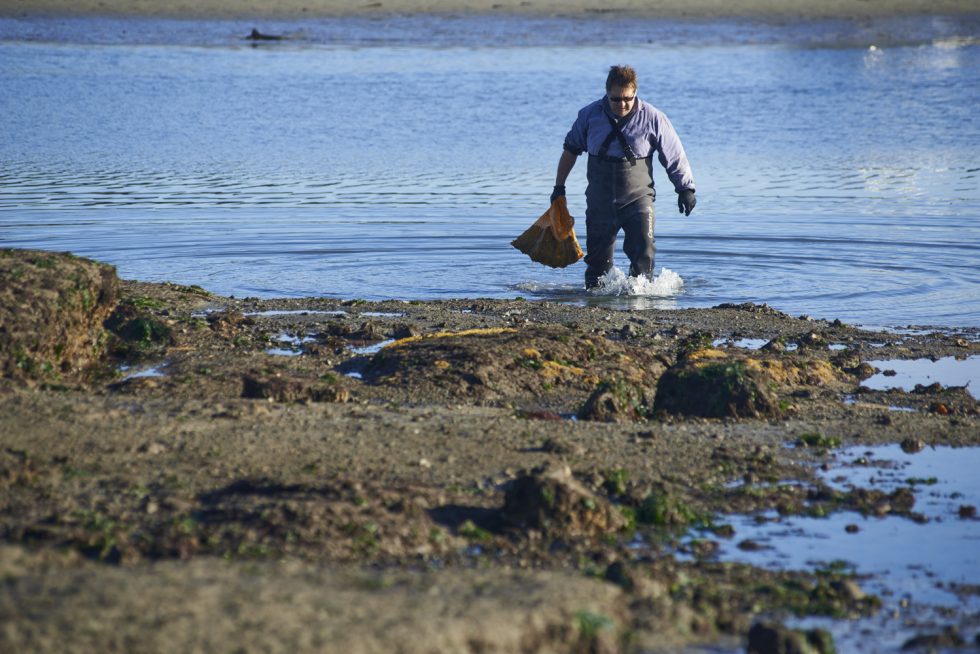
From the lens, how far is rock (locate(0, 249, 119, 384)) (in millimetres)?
7250

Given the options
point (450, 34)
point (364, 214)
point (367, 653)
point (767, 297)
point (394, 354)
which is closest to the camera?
point (367, 653)

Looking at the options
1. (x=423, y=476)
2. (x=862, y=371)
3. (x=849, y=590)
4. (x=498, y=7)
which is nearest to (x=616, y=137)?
(x=862, y=371)

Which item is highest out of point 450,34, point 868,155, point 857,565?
point 450,34

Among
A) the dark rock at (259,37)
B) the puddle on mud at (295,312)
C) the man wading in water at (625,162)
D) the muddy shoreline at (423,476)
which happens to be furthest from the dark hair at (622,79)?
the dark rock at (259,37)

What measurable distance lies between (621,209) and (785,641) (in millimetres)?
6851

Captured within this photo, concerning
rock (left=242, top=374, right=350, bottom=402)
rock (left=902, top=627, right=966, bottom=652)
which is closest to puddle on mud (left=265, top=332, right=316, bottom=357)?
rock (left=242, top=374, right=350, bottom=402)

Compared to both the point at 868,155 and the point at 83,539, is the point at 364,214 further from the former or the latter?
the point at 83,539

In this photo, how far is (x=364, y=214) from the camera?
15.1 meters

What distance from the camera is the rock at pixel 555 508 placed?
5156 mm

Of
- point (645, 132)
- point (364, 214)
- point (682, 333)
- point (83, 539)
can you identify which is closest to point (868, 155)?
point (364, 214)

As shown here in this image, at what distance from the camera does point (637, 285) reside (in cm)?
1108

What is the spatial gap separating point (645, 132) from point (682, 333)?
2027 mm

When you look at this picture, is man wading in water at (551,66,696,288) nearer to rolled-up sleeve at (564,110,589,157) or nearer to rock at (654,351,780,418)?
rolled-up sleeve at (564,110,589,157)

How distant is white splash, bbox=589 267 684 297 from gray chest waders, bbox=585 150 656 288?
8 cm
